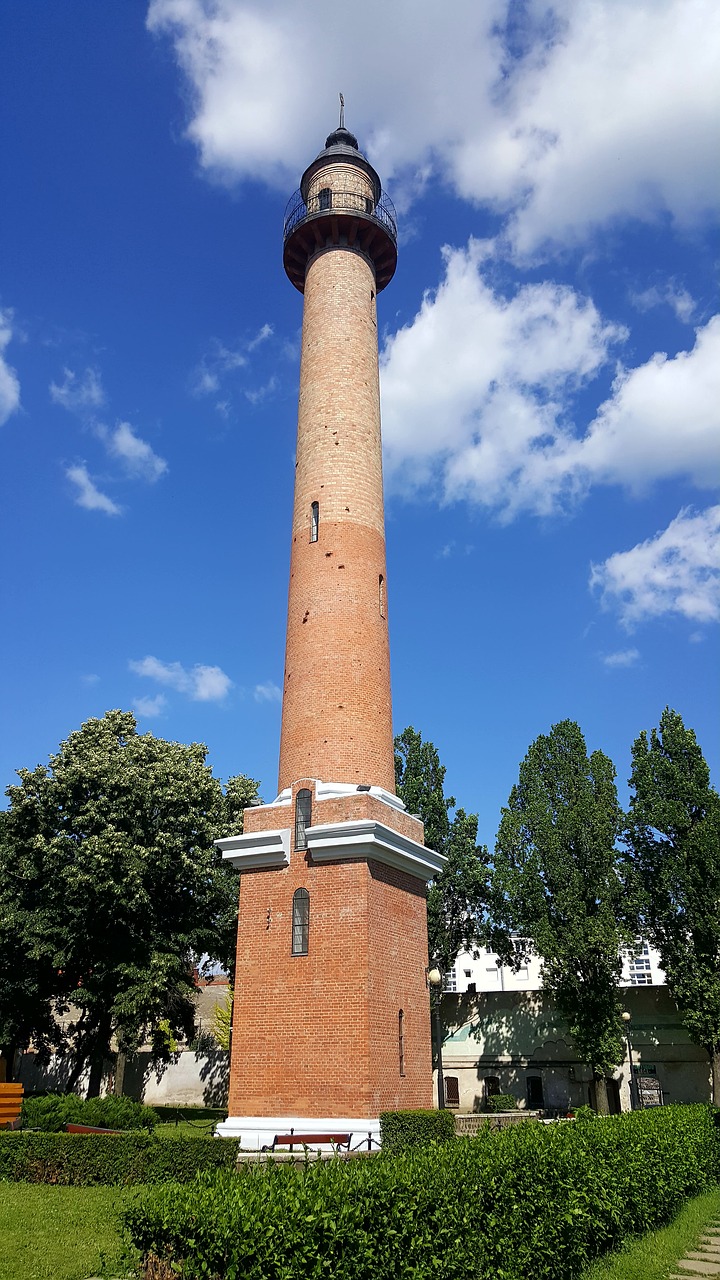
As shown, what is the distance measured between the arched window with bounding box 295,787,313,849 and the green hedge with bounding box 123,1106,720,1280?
7.38 meters

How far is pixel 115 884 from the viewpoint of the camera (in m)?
23.1

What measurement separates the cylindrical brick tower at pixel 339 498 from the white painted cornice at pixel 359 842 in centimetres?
136

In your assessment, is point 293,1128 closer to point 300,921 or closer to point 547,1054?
point 300,921

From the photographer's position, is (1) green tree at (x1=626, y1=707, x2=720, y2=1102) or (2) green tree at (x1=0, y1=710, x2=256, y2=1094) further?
(1) green tree at (x1=626, y1=707, x2=720, y2=1102)

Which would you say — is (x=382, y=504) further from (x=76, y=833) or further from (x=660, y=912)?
(x=660, y=912)

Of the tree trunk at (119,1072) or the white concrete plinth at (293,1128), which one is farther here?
the tree trunk at (119,1072)

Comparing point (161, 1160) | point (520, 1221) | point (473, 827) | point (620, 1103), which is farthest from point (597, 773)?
point (520, 1221)

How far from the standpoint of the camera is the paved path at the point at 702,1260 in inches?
348

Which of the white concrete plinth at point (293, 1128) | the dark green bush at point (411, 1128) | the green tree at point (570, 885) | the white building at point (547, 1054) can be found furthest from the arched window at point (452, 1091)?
the white concrete plinth at point (293, 1128)

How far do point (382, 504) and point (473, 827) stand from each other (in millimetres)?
14444

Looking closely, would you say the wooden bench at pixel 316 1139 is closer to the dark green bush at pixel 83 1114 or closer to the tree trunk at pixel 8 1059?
the dark green bush at pixel 83 1114

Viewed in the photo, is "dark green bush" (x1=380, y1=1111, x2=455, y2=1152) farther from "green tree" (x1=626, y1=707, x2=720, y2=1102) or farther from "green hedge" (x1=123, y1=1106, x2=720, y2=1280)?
"green tree" (x1=626, y1=707, x2=720, y2=1102)

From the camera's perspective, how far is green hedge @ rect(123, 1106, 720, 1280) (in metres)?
5.74

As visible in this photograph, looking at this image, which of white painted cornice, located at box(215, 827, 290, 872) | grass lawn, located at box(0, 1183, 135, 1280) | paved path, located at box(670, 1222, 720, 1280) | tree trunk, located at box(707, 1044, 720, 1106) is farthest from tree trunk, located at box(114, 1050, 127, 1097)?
paved path, located at box(670, 1222, 720, 1280)
